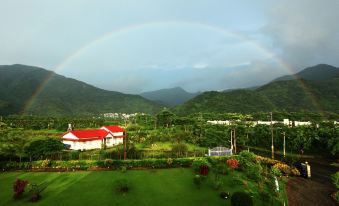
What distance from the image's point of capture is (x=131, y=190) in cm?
2545

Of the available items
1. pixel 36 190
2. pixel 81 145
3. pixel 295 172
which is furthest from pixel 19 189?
pixel 295 172

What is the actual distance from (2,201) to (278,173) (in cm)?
2755

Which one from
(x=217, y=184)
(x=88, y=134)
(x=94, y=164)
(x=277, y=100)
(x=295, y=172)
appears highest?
(x=277, y=100)

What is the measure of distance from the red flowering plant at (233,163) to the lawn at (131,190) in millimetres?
A: 1369

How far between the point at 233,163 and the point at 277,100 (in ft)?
434

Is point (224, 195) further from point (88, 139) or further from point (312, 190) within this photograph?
point (88, 139)

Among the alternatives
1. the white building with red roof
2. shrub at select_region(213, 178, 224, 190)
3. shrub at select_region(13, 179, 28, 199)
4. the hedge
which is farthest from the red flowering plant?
the white building with red roof

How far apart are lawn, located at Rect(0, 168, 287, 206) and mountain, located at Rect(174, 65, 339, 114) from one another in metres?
111

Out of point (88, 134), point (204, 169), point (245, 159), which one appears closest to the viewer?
point (204, 169)

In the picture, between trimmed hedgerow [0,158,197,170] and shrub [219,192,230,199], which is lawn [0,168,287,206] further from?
trimmed hedgerow [0,158,197,170]

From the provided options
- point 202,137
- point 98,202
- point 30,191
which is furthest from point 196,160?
point 202,137

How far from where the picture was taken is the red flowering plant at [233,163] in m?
31.1

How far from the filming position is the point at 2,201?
23750 mm

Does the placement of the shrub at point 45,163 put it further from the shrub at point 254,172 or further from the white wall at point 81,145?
the shrub at point 254,172
